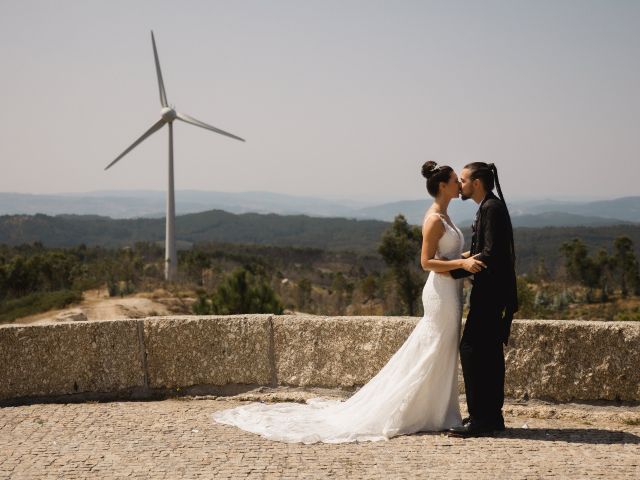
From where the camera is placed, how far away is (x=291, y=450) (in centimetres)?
457

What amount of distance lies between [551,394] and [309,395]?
6.29 feet

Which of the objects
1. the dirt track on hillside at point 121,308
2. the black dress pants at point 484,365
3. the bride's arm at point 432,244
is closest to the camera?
the black dress pants at point 484,365

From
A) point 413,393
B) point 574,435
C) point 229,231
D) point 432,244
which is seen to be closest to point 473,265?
point 432,244

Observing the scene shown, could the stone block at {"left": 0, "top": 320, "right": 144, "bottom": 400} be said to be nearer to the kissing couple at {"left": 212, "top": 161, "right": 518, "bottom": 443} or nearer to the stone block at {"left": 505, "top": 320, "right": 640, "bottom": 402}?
the kissing couple at {"left": 212, "top": 161, "right": 518, "bottom": 443}

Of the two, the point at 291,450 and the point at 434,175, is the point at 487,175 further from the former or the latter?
the point at 291,450

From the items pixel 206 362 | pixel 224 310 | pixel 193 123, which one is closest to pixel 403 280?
pixel 224 310

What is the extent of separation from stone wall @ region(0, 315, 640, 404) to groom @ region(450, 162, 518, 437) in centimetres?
74

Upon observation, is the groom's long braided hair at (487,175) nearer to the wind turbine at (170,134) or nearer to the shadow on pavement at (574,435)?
the shadow on pavement at (574,435)

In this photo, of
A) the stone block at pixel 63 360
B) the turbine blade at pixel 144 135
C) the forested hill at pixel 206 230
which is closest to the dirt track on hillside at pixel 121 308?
the turbine blade at pixel 144 135

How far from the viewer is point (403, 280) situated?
30.0m

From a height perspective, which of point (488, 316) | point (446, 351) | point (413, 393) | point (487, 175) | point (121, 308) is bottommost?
point (121, 308)

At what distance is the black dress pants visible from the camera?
4.94m

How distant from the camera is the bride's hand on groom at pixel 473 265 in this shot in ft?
15.9

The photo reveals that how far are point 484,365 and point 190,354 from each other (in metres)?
2.55
